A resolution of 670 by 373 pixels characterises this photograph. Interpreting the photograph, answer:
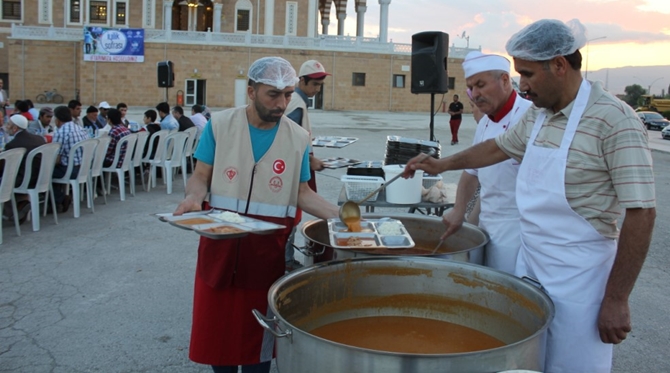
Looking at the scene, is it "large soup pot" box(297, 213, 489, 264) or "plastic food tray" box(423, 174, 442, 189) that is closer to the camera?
"large soup pot" box(297, 213, 489, 264)

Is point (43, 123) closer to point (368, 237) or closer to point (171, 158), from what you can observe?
point (171, 158)

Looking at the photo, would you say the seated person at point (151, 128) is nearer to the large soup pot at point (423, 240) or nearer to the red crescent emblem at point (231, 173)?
the large soup pot at point (423, 240)

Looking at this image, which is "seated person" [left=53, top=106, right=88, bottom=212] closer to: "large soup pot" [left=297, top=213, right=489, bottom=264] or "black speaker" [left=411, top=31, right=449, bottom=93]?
"black speaker" [left=411, top=31, right=449, bottom=93]

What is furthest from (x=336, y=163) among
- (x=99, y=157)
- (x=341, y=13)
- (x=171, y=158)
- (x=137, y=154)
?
(x=341, y=13)

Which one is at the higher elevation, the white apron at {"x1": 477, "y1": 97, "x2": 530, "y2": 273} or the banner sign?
the banner sign

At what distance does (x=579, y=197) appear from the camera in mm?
2051

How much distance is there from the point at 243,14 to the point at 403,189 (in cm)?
4012

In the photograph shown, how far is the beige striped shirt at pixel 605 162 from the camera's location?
1.92 metres

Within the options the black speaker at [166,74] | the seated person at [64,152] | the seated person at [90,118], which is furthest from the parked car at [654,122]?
the seated person at [64,152]

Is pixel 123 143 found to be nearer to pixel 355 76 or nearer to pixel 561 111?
pixel 561 111

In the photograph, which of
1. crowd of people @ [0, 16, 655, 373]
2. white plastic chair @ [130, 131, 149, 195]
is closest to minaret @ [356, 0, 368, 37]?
white plastic chair @ [130, 131, 149, 195]

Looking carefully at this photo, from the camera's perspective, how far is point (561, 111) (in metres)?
2.12

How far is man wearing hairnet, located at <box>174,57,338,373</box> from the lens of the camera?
2.55 metres

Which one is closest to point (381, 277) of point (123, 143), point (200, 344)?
point (200, 344)
